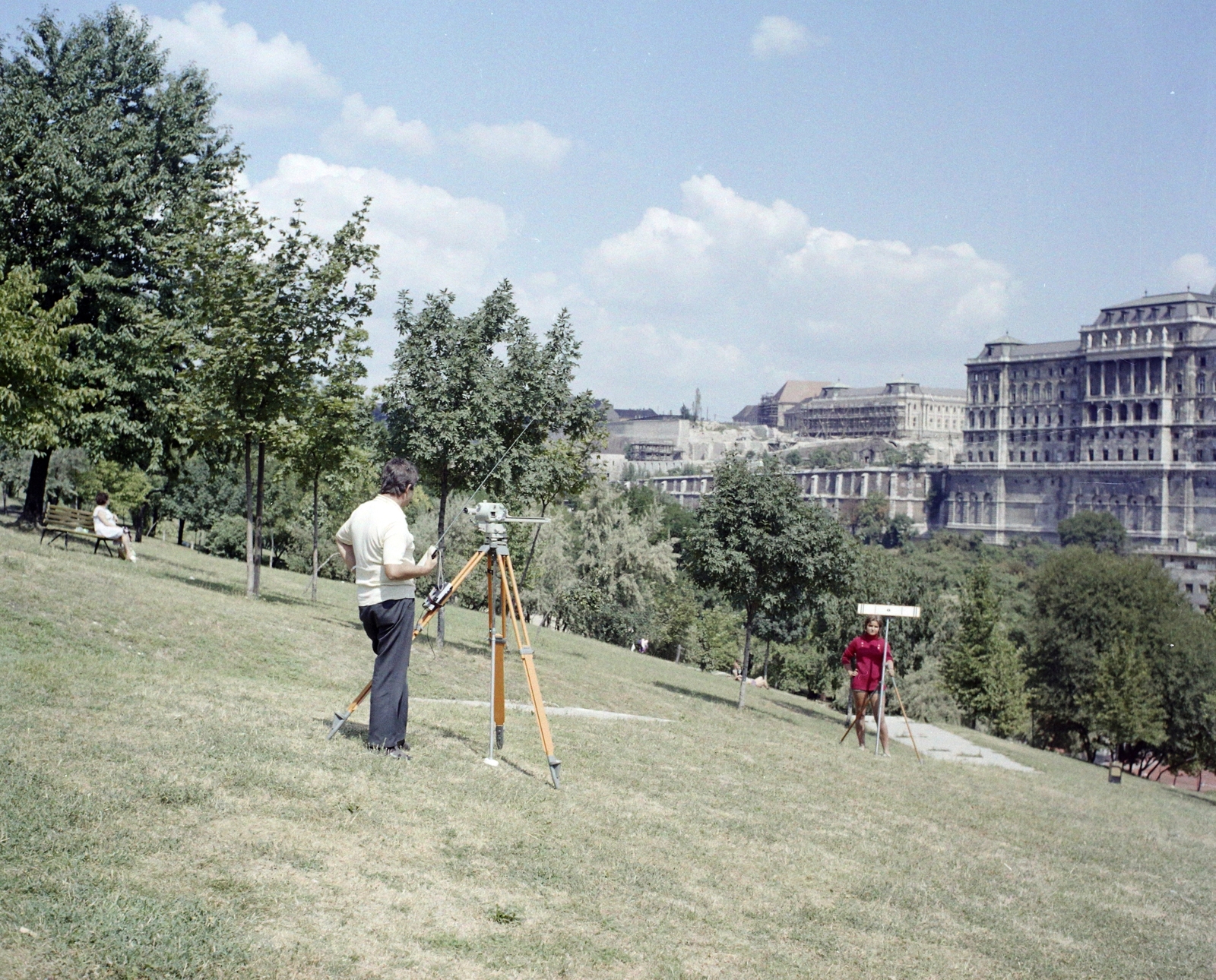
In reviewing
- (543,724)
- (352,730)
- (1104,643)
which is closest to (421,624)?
(543,724)

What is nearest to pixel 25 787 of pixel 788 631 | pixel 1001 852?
pixel 1001 852

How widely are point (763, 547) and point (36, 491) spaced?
19.3 metres

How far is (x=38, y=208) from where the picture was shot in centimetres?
2958

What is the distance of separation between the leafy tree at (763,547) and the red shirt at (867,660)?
8696 millimetres

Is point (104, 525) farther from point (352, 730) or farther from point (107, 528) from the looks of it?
point (352, 730)

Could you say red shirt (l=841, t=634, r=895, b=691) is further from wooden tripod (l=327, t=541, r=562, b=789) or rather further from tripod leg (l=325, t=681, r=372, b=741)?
tripod leg (l=325, t=681, r=372, b=741)

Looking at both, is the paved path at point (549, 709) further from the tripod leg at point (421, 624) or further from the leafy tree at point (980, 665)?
the leafy tree at point (980, 665)

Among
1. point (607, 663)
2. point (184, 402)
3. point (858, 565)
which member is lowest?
point (607, 663)

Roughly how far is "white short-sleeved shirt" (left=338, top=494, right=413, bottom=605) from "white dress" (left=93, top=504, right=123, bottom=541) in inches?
712

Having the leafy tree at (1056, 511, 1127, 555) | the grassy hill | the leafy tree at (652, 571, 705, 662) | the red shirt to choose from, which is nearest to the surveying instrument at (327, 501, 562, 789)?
the grassy hill

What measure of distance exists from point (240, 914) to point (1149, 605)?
7309 cm

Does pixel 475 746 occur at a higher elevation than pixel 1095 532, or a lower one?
lower

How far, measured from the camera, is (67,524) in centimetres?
2658

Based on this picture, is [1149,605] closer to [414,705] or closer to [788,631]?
[788,631]
